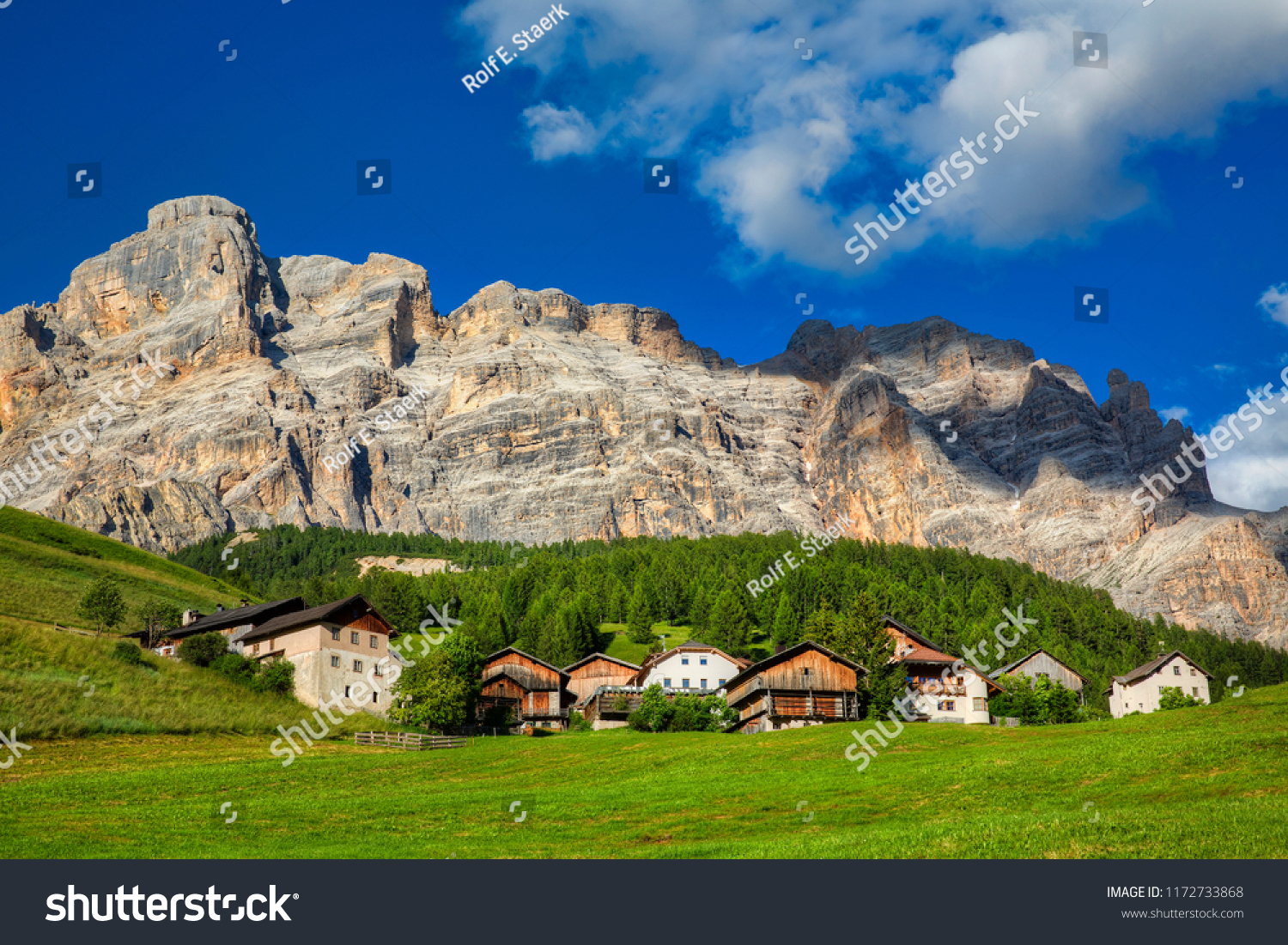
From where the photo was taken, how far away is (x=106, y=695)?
174 feet

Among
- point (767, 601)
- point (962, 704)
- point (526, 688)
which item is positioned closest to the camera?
point (962, 704)

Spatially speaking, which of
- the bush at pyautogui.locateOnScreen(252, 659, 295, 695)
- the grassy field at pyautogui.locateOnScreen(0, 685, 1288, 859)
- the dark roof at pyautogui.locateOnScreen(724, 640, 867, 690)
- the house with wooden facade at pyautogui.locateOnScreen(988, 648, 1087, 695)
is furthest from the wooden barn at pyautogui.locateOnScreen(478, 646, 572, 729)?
the house with wooden facade at pyautogui.locateOnScreen(988, 648, 1087, 695)

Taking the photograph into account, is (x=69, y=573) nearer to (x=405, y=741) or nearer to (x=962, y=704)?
(x=405, y=741)

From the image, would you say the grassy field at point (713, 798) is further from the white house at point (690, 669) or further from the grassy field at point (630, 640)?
the grassy field at point (630, 640)

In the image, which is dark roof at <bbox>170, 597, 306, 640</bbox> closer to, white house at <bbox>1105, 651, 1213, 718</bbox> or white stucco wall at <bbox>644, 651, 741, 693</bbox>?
white stucco wall at <bbox>644, 651, 741, 693</bbox>

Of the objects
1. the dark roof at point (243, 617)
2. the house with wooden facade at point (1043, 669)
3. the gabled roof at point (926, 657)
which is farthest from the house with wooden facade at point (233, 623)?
the house with wooden facade at point (1043, 669)

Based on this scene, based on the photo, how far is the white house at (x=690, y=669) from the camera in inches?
3474

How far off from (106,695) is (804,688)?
41675 millimetres

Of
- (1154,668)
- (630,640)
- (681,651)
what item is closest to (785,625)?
(630,640)

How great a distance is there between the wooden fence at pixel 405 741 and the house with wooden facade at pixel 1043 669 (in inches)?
2105

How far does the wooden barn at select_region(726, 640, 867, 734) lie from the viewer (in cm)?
6681

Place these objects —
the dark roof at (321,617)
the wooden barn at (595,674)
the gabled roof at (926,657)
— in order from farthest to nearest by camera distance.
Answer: the wooden barn at (595,674), the gabled roof at (926,657), the dark roof at (321,617)
